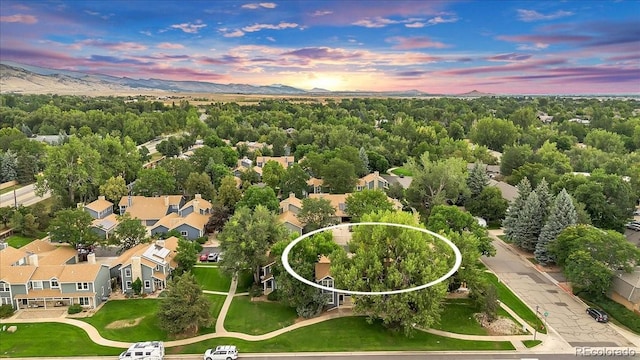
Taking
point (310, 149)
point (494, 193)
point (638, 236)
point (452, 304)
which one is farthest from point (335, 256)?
point (310, 149)

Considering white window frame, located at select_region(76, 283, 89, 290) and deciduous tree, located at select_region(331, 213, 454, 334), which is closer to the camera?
deciduous tree, located at select_region(331, 213, 454, 334)

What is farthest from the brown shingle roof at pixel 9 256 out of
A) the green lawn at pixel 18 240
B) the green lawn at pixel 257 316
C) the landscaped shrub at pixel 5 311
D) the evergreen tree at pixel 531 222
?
the evergreen tree at pixel 531 222

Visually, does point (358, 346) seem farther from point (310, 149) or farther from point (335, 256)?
point (310, 149)

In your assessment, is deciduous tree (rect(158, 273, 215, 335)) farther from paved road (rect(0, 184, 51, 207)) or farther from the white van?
paved road (rect(0, 184, 51, 207))

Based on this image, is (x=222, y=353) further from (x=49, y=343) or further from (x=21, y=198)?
(x=21, y=198)

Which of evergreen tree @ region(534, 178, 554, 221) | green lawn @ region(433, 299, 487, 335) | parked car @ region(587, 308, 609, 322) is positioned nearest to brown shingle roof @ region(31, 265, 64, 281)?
green lawn @ region(433, 299, 487, 335)

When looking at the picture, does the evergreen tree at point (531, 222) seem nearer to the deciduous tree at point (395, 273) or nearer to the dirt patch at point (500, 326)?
the dirt patch at point (500, 326)
